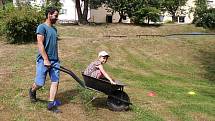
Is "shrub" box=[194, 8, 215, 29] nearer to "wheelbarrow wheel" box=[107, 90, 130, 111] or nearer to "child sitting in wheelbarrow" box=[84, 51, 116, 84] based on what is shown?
"wheelbarrow wheel" box=[107, 90, 130, 111]

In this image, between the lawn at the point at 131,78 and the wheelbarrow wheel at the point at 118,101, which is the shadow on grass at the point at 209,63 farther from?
the wheelbarrow wheel at the point at 118,101

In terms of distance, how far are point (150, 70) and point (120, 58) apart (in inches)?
98.6

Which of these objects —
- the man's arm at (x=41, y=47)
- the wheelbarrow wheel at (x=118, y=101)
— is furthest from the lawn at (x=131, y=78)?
the man's arm at (x=41, y=47)

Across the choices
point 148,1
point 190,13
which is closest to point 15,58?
point 148,1

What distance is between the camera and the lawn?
963 cm

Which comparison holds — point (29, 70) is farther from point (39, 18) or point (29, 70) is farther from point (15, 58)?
point (39, 18)

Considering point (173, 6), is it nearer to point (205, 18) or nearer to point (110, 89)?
point (205, 18)

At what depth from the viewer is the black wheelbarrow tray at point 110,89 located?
9141 mm

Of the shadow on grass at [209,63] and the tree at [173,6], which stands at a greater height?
the tree at [173,6]

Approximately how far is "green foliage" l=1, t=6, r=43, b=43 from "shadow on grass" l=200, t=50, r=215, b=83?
7.94 meters

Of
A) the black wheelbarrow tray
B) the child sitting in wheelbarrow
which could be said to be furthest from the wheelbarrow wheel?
the child sitting in wheelbarrow

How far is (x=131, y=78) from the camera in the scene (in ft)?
47.9

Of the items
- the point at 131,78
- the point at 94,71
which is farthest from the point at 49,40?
the point at 131,78

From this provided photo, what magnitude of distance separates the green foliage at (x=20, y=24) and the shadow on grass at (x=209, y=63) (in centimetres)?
794
